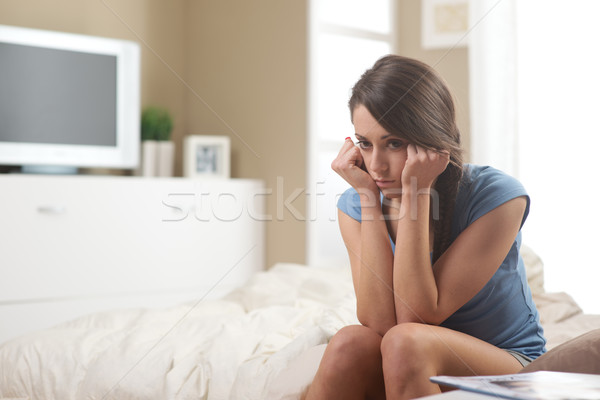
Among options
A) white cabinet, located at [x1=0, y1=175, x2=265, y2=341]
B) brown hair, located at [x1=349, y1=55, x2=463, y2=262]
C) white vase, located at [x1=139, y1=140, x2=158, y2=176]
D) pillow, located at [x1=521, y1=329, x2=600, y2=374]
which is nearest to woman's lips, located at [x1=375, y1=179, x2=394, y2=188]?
brown hair, located at [x1=349, y1=55, x2=463, y2=262]

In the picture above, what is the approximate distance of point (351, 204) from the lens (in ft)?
4.73

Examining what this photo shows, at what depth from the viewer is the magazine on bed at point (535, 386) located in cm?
76

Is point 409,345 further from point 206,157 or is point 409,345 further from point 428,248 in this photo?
point 206,157

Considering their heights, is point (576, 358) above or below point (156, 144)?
below

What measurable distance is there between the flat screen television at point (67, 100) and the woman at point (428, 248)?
2.29 m

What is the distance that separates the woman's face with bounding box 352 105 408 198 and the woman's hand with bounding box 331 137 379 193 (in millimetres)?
25

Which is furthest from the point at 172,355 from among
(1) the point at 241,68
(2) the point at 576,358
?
(1) the point at 241,68

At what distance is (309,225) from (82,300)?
124cm

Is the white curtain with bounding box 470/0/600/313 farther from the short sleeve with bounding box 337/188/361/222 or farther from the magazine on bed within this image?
the magazine on bed

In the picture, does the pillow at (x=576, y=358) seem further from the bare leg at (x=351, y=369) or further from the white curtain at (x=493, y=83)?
the white curtain at (x=493, y=83)

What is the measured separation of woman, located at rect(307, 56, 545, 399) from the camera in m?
1.18

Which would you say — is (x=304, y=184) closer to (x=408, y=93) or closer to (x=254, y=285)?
(x=254, y=285)

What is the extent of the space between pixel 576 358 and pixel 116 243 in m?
2.54

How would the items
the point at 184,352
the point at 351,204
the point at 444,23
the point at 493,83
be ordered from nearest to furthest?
the point at 351,204
the point at 184,352
the point at 493,83
the point at 444,23
